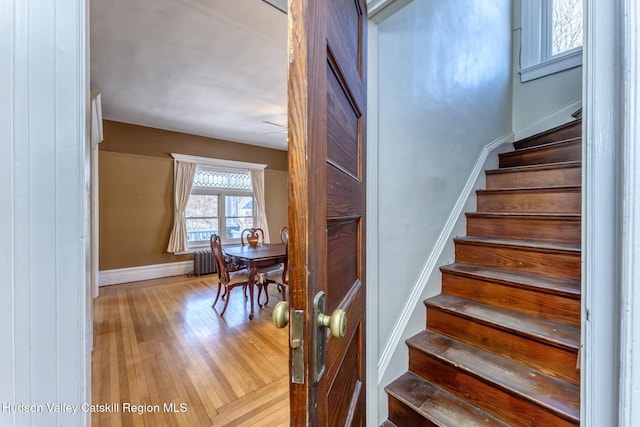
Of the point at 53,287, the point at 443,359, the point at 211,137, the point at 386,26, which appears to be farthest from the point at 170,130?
the point at 443,359

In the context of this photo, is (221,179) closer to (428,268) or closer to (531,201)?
(428,268)

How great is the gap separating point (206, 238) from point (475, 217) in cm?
474

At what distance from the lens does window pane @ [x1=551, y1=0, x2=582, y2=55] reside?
2.71m

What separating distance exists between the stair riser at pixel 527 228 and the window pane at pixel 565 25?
2.39m

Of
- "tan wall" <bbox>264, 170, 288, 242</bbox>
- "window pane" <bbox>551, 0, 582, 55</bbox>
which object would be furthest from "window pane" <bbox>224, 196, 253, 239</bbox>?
"window pane" <bbox>551, 0, 582, 55</bbox>

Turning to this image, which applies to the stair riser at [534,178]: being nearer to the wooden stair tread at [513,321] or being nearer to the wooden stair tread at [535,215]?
the wooden stair tread at [535,215]

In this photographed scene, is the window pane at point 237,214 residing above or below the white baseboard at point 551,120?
below

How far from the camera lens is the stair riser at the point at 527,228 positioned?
60.9 inches

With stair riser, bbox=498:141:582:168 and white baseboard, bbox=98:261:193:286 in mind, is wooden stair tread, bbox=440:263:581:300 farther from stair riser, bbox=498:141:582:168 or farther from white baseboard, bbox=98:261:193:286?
white baseboard, bbox=98:261:193:286

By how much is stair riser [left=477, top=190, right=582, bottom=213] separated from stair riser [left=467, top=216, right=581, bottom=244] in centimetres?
19

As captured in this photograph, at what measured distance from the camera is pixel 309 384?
A: 1.61 feet

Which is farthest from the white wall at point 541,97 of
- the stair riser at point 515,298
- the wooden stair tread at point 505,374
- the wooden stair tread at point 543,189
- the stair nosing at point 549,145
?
the wooden stair tread at point 505,374

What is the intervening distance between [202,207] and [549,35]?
5.76 m

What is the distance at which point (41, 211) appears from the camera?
53 centimetres
